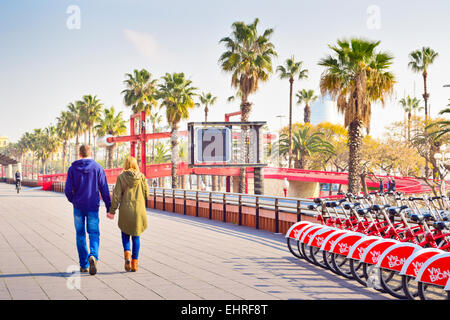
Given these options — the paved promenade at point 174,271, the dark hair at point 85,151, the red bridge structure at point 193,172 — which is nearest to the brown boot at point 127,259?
the paved promenade at point 174,271

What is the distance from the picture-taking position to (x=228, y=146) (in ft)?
93.7

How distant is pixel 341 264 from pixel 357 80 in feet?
66.4

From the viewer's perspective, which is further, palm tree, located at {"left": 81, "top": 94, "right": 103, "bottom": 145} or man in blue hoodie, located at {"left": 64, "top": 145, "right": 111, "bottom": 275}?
palm tree, located at {"left": 81, "top": 94, "right": 103, "bottom": 145}

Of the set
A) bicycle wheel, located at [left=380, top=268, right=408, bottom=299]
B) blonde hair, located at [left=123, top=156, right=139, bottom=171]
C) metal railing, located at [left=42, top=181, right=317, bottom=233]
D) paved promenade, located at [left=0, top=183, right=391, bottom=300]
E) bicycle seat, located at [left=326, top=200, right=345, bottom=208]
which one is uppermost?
blonde hair, located at [left=123, top=156, right=139, bottom=171]

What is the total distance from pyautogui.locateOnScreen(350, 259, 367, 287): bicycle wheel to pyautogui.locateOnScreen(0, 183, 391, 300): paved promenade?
10cm

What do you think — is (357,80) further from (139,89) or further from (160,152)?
(160,152)

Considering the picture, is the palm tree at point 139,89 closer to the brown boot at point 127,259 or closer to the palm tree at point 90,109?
the palm tree at point 90,109

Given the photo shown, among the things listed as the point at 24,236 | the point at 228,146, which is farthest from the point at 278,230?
the point at 228,146

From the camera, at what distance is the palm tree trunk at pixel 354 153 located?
28.3m

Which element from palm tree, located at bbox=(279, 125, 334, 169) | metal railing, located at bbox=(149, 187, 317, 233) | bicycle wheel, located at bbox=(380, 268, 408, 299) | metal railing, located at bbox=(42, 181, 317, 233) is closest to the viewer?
bicycle wheel, located at bbox=(380, 268, 408, 299)

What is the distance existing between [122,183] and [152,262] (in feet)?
7.02

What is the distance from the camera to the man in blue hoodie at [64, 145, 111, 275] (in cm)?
789

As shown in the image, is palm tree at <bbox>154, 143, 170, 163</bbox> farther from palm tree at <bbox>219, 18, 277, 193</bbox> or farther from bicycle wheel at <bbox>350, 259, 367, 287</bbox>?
bicycle wheel at <bbox>350, 259, 367, 287</bbox>

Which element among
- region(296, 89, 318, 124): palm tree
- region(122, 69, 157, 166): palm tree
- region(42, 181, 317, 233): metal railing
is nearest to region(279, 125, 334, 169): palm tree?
region(296, 89, 318, 124): palm tree
